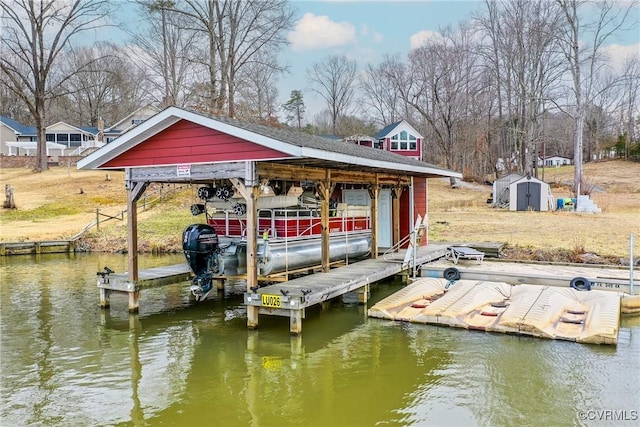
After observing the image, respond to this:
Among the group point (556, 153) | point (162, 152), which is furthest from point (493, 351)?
point (556, 153)

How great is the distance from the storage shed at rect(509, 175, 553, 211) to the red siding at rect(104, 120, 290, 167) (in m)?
21.8

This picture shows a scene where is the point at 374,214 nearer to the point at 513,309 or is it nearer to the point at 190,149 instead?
the point at 513,309

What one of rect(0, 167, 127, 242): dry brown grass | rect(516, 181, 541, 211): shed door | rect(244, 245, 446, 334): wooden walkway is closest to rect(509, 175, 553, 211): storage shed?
rect(516, 181, 541, 211): shed door

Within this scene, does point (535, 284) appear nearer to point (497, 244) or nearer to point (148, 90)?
point (497, 244)

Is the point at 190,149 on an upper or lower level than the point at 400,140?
lower

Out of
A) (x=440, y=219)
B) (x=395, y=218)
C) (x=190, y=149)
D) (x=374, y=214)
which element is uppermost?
(x=190, y=149)

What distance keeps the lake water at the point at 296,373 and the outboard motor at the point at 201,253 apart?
63 centimetres

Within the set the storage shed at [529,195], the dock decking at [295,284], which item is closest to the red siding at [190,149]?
the dock decking at [295,284]

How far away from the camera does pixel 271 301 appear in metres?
8.59

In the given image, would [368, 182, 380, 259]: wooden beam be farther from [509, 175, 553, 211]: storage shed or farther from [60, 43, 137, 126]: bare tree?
[60, 43, 137, 126]: bare tree

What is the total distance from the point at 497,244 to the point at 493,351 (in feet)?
29.0

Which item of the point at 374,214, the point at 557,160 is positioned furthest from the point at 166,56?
the point at 557,160

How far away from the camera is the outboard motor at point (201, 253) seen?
10.2 m

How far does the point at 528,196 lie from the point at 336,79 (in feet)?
111
